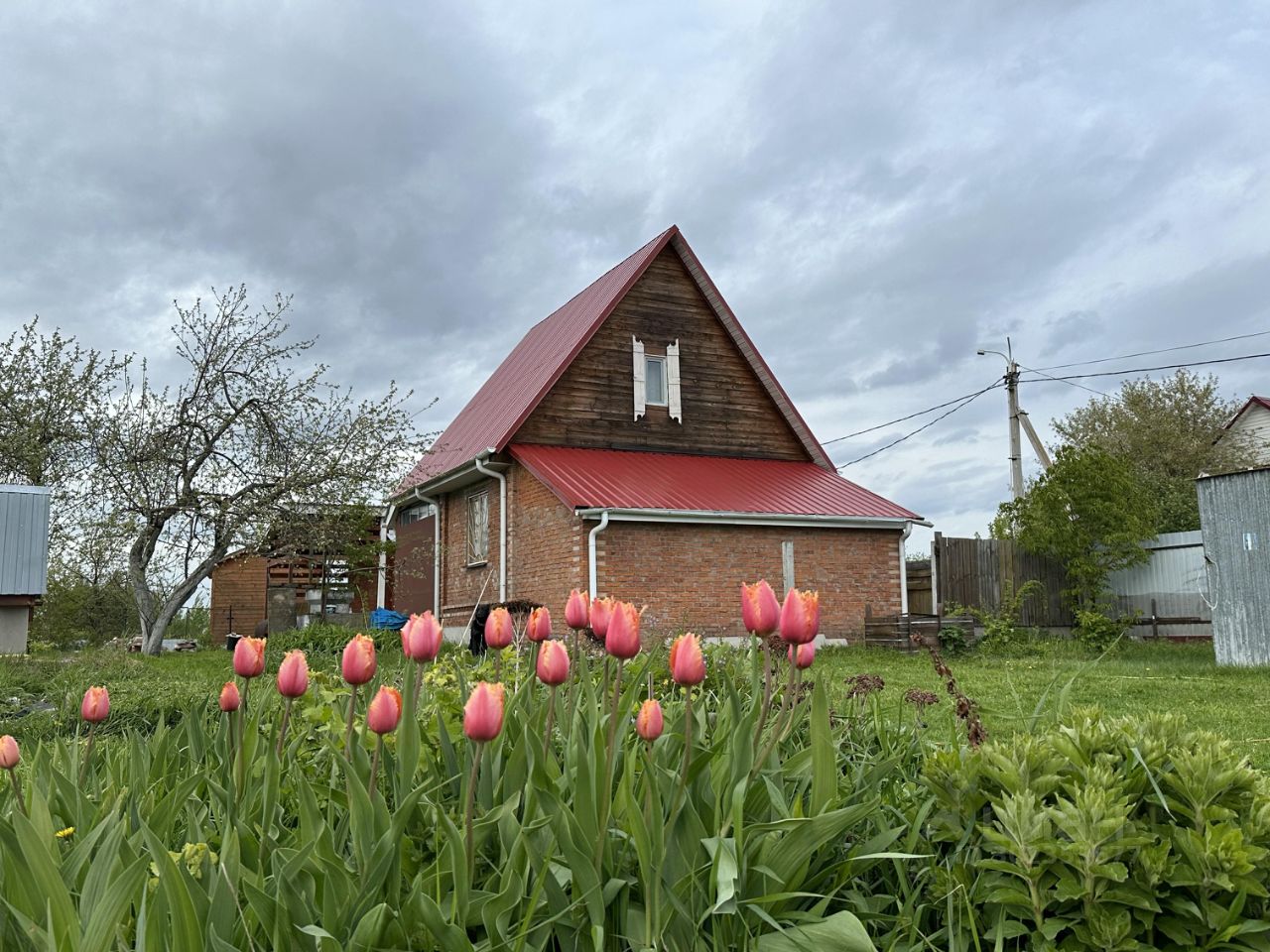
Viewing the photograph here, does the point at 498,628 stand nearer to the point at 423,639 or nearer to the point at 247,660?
the point at 423,639

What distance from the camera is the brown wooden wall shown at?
17281 millimetres

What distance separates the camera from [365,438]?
17.3m

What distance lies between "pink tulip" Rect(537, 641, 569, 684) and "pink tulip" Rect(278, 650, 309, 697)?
0.47 meters

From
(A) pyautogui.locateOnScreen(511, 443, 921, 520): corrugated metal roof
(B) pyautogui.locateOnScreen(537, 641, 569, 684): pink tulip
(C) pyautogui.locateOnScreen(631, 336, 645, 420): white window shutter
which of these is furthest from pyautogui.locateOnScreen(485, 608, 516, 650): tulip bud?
(C) pyautogui.locateOnScreen(631, 336, 645, 420): white window shutter

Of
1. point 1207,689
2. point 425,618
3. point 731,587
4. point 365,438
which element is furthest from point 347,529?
point 425,618

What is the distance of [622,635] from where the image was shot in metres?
1.82

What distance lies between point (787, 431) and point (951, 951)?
17.5 meters

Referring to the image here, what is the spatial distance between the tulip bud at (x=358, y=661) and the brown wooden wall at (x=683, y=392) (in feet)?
49.1

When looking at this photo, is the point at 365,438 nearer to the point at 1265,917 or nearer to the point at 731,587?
the point at 731,587

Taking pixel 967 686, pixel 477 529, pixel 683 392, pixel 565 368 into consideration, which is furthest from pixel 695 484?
pixel 967 686

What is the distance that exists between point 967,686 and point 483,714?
873 centimetres

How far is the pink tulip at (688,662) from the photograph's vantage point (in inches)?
70.3

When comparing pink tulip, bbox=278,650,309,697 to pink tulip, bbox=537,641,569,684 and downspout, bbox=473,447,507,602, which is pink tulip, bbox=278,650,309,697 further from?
downspout, bbox=473,447,507,602

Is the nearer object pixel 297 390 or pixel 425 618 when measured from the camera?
pixel 425 618
